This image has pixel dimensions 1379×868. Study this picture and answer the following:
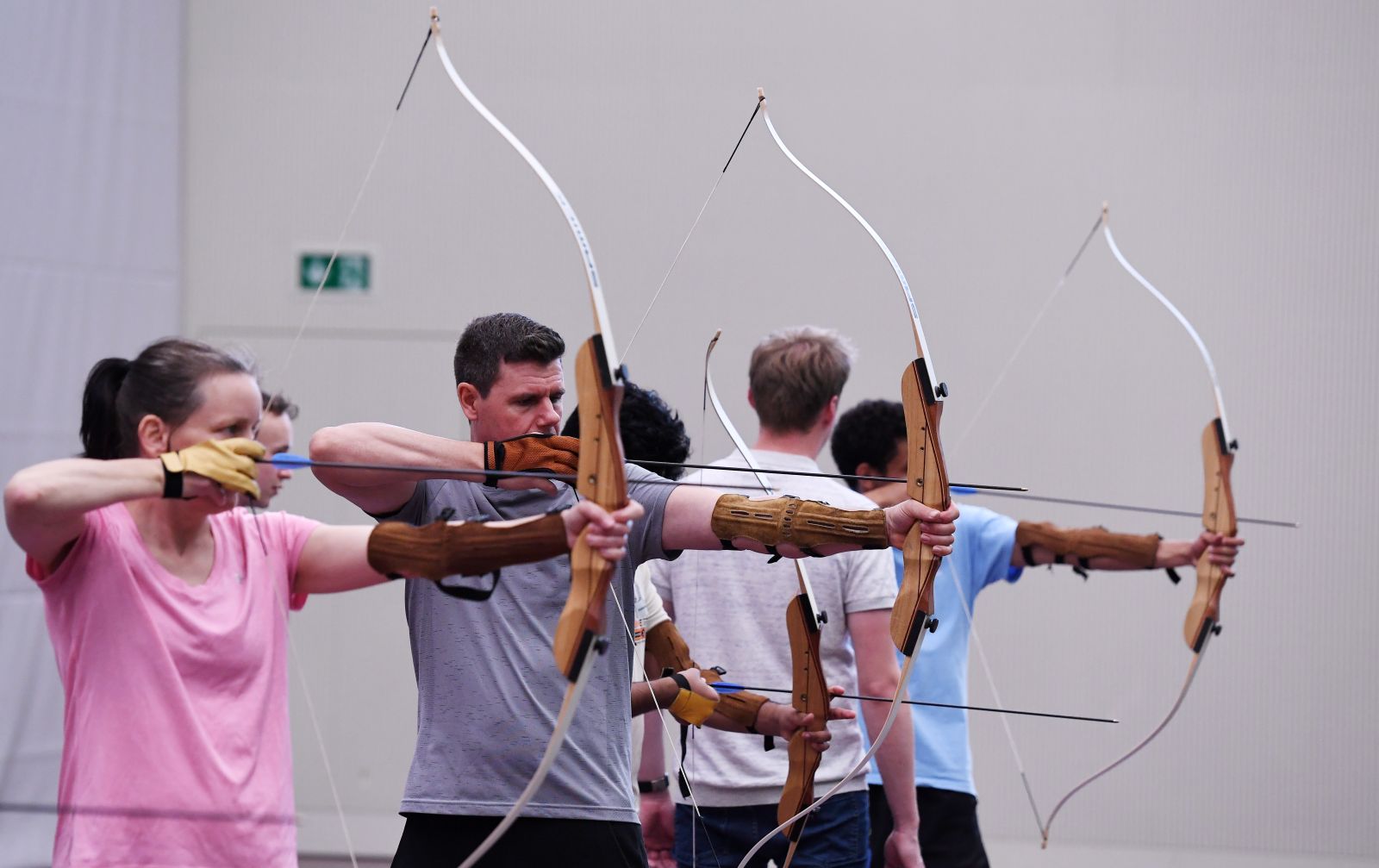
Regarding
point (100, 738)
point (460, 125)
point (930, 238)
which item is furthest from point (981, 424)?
point (100, 738)

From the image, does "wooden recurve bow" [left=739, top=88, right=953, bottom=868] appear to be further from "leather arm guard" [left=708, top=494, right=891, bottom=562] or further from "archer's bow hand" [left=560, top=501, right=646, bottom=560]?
"archer's bow hand" [left=560, top=501, right=646, bottom=560]

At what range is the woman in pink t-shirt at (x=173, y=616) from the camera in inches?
44.2

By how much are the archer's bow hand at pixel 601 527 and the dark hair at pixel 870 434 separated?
1248 mm

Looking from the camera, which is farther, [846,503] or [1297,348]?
[1297,348]

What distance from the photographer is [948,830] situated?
2.15m

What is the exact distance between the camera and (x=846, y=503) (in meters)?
1.93

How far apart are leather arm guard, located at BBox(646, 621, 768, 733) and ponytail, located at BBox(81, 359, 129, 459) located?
80cm

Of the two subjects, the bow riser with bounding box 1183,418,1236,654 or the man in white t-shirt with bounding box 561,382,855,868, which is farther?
the bow riser with bounding box 1183,418,1236,654

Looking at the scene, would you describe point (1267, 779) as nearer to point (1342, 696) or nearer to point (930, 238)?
point (1342, 696)

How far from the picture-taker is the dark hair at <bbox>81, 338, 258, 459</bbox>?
1283 millimetres

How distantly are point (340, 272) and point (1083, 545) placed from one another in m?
2.30

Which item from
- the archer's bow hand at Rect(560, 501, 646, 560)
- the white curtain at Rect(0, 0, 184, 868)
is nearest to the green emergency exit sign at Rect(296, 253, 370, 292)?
the white curtain at Rect(0, 0, 184, 868)

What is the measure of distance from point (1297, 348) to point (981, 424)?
2.96 ft

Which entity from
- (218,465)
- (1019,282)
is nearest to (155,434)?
(218,465)
